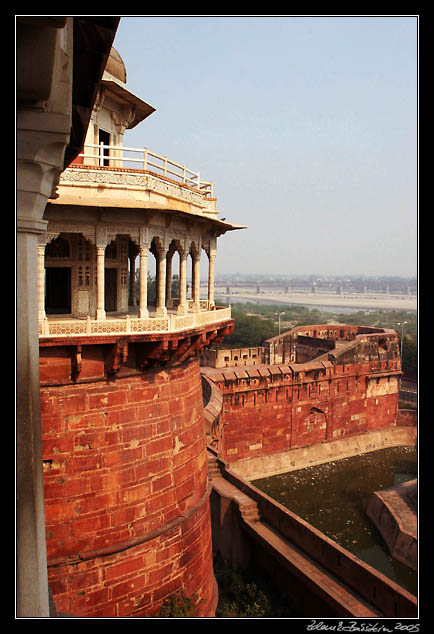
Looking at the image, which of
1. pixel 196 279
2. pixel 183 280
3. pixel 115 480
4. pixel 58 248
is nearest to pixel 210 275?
pixel 196 279

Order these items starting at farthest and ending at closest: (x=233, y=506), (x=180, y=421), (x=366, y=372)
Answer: (x=366, y=372) → (x=233, y=506) → (x=180, y=421)

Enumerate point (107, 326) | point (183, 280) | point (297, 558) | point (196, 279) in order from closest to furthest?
Answer: point (107, 326) → point (183, 280) → point (196, 279) → point (297, 558)

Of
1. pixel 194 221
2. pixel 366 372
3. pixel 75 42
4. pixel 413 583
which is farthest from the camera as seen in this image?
pixel 366 372

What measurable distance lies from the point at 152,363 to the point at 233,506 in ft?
31.5

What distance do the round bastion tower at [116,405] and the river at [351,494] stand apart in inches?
497

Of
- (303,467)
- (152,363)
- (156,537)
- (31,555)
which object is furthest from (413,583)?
(31,555)

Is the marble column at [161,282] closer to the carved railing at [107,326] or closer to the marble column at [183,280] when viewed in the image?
the carved railing at [107,326]

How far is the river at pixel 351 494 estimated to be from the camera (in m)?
20.7

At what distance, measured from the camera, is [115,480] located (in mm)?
8820

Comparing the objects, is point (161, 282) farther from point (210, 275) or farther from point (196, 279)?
point (210, 275)

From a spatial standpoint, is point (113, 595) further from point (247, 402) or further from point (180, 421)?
point (247, 402)

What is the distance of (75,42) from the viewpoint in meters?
3.91

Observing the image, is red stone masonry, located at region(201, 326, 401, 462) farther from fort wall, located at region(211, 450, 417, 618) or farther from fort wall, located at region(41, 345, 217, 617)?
fort wall, located at region(41, 345, 217, 617)

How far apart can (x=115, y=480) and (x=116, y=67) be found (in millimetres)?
9096
